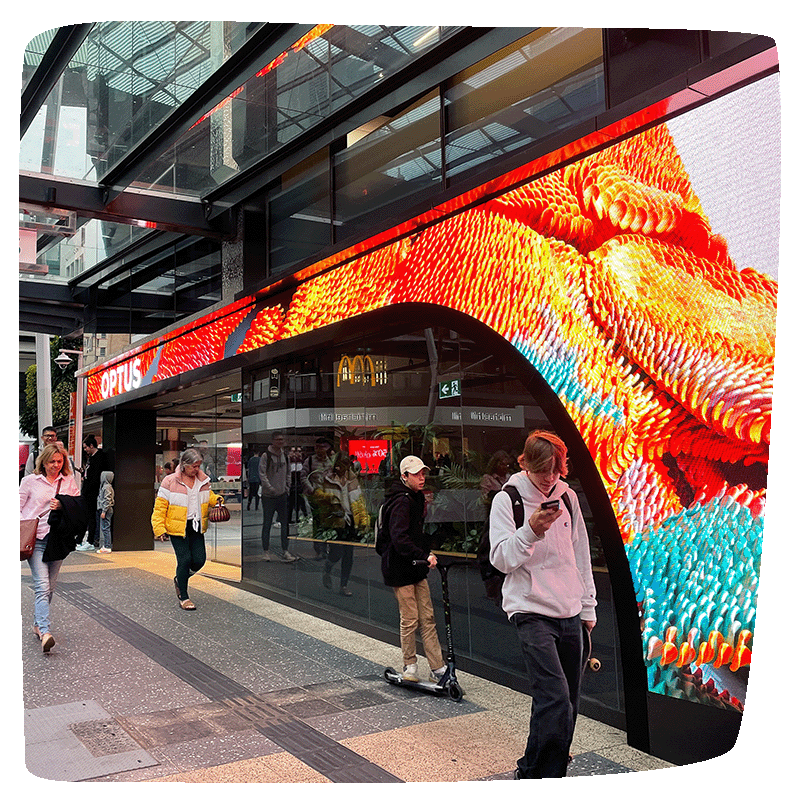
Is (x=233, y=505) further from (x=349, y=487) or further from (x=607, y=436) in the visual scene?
(x=607, y=436)

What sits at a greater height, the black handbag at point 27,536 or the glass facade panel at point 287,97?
the glass facade panel at point 287,97

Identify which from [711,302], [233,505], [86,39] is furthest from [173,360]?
[711,302]

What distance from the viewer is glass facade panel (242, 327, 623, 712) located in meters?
4.42

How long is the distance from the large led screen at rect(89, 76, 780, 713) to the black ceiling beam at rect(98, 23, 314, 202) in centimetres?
186

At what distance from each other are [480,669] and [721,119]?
3297 millimetres

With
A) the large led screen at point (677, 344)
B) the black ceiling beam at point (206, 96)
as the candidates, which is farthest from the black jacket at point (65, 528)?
the large led screen at point (677, 344)

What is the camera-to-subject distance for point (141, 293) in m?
5.76

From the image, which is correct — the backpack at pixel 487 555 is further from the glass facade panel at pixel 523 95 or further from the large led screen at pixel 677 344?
the glass facade panel at pixel 523 95

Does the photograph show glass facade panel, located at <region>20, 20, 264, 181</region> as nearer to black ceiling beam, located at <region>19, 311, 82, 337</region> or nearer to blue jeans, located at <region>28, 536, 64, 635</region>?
black ceiling beam, located at <region>19, 311, 82, 337</region>

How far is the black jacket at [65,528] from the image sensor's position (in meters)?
4.48

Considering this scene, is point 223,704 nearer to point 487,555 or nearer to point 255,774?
point 255,774

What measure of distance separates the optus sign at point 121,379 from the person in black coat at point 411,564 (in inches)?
81.9

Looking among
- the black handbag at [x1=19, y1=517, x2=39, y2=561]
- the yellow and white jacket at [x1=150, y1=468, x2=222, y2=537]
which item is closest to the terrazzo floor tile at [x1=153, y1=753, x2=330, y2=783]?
the black handbag at [x1=19, y1=517, x2=39, y2=561]

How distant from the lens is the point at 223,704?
4.06 meters
